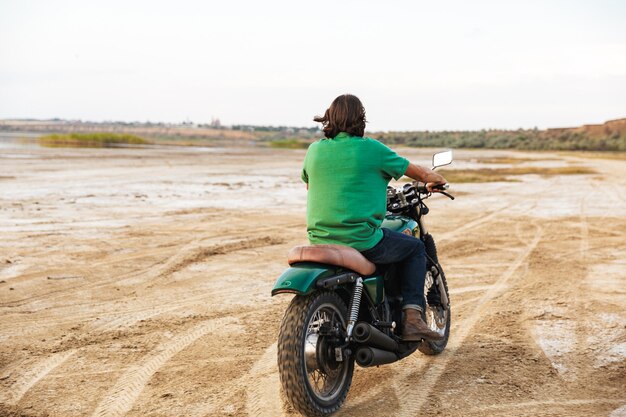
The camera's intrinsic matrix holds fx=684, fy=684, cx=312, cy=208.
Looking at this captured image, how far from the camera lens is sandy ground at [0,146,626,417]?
15.4 feet

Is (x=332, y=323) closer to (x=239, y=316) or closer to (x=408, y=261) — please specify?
(x=408, y=261)

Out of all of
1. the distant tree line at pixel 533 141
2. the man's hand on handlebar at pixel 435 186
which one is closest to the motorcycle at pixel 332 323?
the man's hand on handlebar at pixel 435 186

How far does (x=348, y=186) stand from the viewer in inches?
170

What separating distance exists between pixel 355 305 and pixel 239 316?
2577mm

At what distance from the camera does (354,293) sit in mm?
4418

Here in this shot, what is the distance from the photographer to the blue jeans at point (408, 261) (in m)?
4.57

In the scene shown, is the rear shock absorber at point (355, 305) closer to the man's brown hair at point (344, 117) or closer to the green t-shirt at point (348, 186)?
the green t-shirt at point (348, 186)

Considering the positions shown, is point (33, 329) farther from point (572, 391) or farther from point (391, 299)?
point (572, 391)

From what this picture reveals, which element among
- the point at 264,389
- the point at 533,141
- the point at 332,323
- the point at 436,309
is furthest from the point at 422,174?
the point at 533,141

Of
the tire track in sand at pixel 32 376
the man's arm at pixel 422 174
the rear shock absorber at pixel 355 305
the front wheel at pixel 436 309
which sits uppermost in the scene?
the man's arm at pixel 422 174

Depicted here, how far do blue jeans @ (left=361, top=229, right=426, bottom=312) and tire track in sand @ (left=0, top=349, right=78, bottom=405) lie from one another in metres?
2.61

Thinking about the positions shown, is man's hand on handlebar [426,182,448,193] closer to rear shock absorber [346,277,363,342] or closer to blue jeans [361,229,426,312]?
blue jeans [361,229,426,312]

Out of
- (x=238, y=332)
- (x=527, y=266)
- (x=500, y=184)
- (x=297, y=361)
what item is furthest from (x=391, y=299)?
(x=500, y=184)

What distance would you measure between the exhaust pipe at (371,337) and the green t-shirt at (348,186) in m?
0.51
